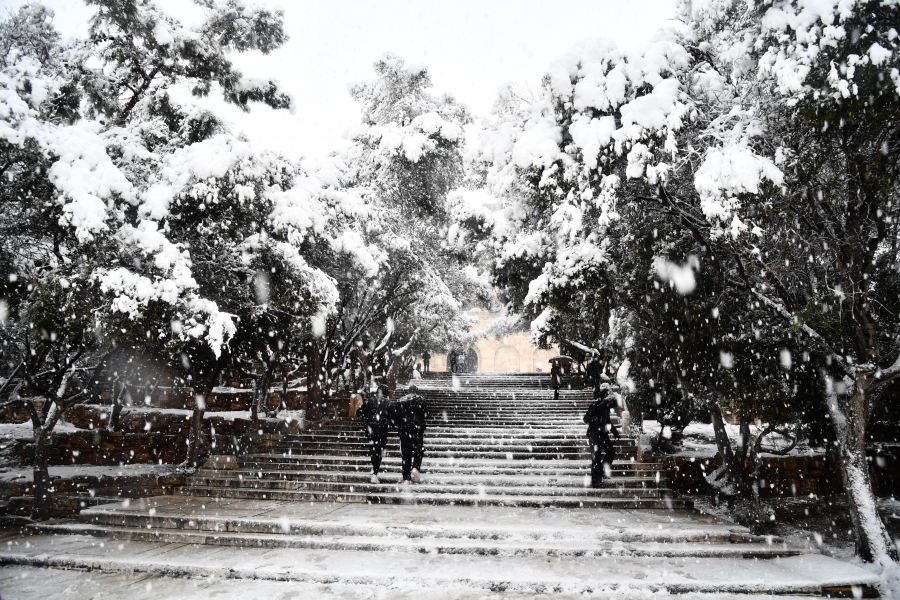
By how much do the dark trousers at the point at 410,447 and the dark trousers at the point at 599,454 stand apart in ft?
9.28

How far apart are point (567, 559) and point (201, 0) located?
33.2 ft

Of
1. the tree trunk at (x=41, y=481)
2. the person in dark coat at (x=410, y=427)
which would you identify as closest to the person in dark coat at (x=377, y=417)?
the person in dark coat at (x=410, y=427)

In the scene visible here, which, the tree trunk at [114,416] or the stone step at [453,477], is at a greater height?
the tree trunk at [114,416]

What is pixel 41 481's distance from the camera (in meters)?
7.77

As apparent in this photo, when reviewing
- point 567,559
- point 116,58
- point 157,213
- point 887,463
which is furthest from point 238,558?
point 887,463

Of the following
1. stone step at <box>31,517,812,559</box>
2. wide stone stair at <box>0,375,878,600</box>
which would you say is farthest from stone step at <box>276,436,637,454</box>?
stone step at <box>31,517,812,559</box>

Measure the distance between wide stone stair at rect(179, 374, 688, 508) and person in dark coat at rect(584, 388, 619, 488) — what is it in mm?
301

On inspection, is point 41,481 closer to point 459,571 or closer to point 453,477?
point 453,477

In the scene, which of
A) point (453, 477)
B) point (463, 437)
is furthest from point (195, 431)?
point (463, 437)

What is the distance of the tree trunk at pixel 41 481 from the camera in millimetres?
7754

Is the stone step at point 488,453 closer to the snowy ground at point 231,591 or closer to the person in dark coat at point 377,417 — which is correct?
the person in dark coat at point 377,417

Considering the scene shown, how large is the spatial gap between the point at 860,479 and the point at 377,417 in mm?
6677

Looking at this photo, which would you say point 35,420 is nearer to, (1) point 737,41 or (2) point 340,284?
(2) point 340,284

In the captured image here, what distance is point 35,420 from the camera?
7961 mm
